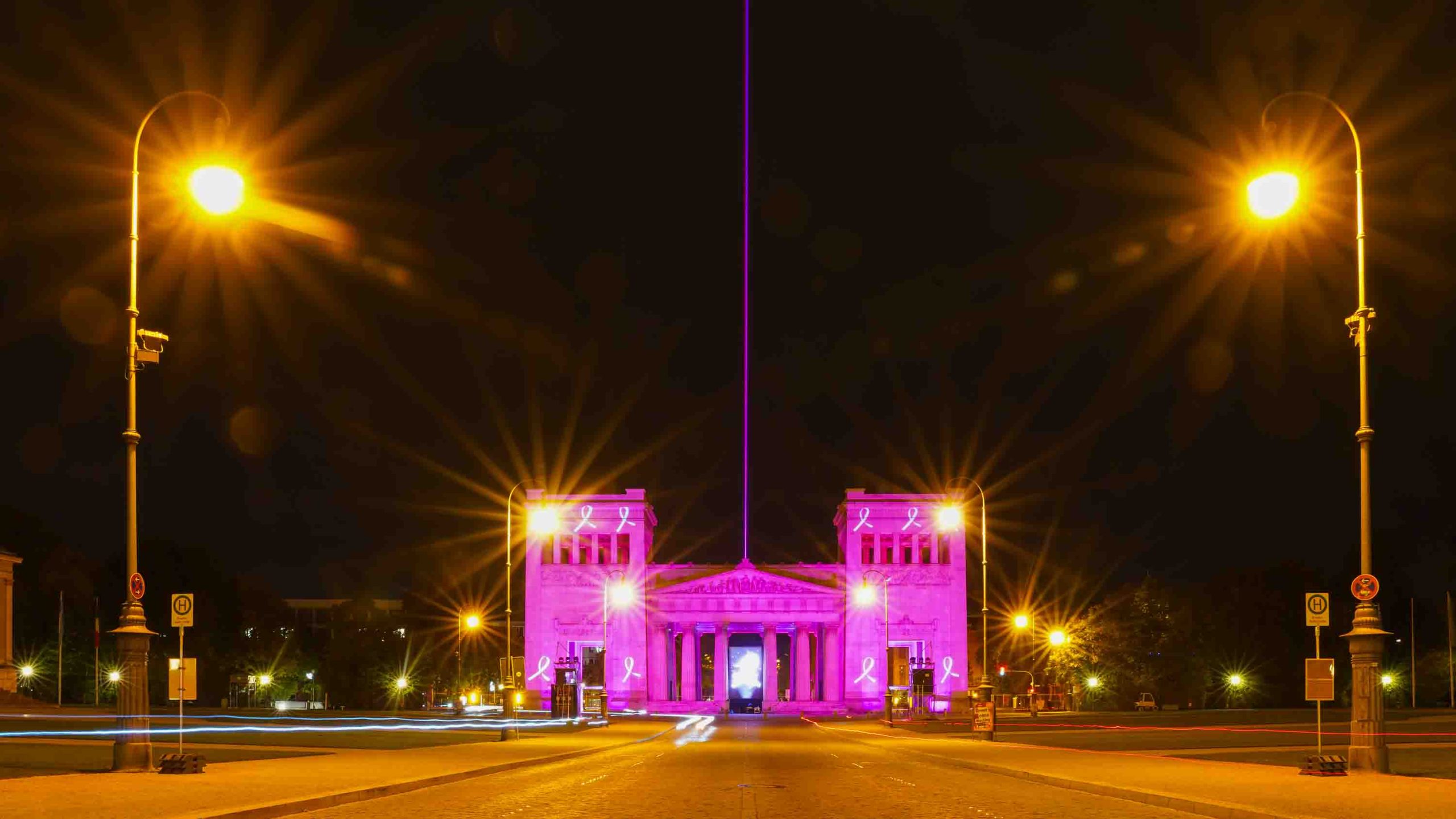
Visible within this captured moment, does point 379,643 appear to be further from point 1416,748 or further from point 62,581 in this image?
point 1416,748

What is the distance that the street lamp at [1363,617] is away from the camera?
2277 centimetres

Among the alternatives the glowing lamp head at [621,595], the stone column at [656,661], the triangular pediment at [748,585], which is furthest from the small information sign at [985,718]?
the glowing lamp head at [621,595]

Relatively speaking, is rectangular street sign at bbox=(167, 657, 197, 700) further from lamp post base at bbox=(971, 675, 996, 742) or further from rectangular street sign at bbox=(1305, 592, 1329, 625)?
lamp post base at bbox=(971, 675, 996, 742)

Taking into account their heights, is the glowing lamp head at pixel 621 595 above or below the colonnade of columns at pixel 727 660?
above

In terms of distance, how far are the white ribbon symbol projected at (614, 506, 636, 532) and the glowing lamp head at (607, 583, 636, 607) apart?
16.5 ft

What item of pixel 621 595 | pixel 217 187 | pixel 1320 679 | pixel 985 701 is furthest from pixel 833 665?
pixel 217 187

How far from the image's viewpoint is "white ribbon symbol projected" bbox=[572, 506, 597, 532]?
401 feet

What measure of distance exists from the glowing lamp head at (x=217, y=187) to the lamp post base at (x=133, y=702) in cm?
681

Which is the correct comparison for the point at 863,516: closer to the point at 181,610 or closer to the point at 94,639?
the point at 94,639

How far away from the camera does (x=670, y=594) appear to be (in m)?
117

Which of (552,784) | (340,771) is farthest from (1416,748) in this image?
(340,771)

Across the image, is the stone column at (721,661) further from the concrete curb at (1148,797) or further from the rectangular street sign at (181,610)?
the rectangular street sign at (181,610)

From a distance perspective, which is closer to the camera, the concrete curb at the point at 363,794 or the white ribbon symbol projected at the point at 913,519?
the concrete curb at the point at 363,794

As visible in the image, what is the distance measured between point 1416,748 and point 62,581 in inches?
3505
